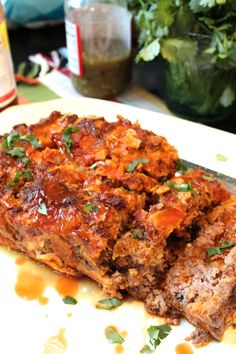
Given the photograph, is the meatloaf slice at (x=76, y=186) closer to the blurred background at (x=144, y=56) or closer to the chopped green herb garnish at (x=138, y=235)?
the chopped green herb garnish at (x=138, y=235)

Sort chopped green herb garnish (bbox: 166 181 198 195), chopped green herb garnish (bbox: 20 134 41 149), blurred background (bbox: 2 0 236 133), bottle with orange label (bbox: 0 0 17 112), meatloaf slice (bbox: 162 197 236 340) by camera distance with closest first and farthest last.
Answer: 1. meatloaf slice (bbox: 162 197 236 340)
2. chopped green herb garnish (bbox: 166 181 198 195)
3. chopped green herb garnish (bbox: 20 134 41 149)
4. blurred background (bbox: 2 0 236 133)
5. bottle with orange label (bbox: 0 0 17 112)

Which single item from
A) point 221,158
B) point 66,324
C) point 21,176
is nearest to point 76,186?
point 21,176

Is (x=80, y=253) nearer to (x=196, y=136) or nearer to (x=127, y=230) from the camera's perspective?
(x=127, y=230)

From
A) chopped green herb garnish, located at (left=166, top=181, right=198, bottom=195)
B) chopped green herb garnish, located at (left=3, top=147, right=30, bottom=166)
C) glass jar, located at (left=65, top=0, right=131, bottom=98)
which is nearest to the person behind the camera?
chopped green herb garnish, located at (left=166, top=181, right=198, bottom=195)

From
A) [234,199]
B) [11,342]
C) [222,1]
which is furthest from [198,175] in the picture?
[11,342]

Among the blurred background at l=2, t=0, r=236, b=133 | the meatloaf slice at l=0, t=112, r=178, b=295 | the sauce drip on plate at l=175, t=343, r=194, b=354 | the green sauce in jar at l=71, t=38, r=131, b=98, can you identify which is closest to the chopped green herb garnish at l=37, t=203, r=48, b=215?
the meatloaf slice at l=0, t=112, r=178, b=295

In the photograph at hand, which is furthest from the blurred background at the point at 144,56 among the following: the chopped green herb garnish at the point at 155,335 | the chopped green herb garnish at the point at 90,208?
the chopped green herb garnish at the point at 155,335

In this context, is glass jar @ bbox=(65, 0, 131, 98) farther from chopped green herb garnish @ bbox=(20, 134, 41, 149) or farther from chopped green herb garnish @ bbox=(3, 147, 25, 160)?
chopped green herb garnish @ bbox=(3, 147, 25, 160)
